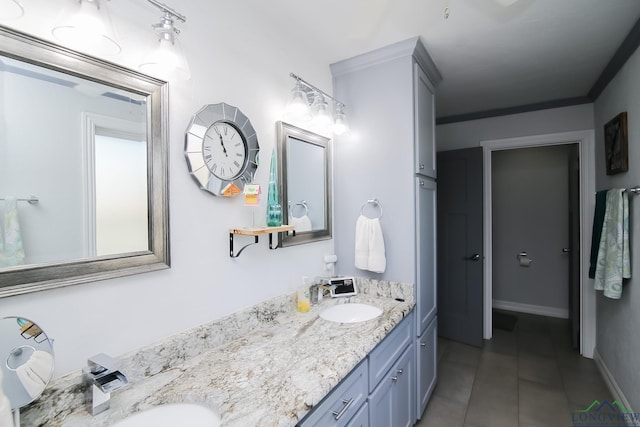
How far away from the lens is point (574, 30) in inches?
66.5

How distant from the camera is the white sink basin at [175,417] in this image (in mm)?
855

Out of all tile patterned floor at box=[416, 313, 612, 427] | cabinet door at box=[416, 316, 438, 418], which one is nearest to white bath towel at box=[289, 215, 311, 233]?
cabinet door at box=[416, 316, 438, 418]

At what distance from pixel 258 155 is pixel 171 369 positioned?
38.3 inches

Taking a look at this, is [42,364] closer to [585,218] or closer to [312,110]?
[312,110]

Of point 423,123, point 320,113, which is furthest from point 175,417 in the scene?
point 423,123

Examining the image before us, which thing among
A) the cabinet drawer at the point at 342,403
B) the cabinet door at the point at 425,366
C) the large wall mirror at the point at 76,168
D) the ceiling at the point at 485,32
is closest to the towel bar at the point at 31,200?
the large wall mirror at the point at 76,168

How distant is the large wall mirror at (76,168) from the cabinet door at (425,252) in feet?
4.77

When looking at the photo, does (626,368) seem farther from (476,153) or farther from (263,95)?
(263,95)

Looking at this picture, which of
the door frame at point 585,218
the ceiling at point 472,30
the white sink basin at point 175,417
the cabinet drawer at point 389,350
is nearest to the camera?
the white sink basin at point 175,417

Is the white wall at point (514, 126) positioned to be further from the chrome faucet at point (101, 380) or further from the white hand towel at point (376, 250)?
the chrome faucet at point (101, 380)

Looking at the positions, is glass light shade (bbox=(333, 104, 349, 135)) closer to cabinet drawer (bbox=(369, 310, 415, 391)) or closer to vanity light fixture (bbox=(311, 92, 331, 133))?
vanity light fixture (bbox=(311, 92, 331, 133))

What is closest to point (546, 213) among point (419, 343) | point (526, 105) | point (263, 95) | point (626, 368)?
point (526, 105)

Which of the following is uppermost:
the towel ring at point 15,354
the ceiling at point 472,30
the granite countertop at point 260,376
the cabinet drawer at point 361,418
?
the ceiling at point 472,30

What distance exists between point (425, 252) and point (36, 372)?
1.93 meters
